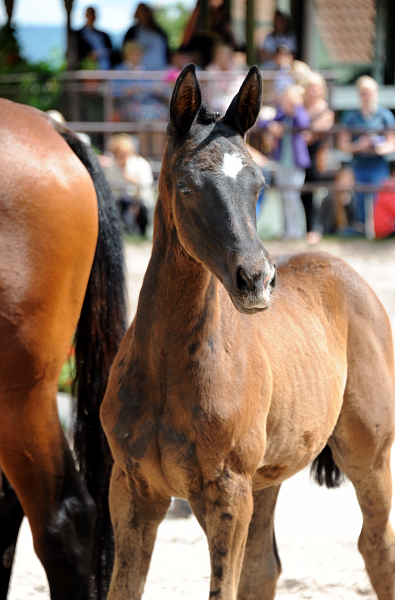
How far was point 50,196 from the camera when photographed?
295 centimetres

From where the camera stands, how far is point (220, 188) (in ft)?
6.56

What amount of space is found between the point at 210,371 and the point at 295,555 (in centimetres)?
197

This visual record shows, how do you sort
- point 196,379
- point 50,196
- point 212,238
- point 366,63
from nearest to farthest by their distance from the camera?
point 212,238 < point 196,379 < point 50,196 < point 366,63

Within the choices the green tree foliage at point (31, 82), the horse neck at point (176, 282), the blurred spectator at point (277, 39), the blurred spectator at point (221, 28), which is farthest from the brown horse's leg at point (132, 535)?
the blurred spectator at point (221, 28)

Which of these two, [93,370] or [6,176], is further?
[93,370]

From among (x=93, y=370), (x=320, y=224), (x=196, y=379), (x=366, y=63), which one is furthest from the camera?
(x=366, y=63)

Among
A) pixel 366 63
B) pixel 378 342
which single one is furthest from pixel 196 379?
pixel 366 63

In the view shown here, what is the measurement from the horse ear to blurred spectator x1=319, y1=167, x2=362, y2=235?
798 cm

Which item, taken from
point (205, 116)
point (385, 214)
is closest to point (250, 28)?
point (385, 214)

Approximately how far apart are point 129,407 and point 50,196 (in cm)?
108

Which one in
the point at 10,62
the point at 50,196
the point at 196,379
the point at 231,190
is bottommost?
the point at 196,379

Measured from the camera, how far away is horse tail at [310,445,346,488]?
10.2ft

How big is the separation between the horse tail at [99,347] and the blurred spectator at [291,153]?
6290mm

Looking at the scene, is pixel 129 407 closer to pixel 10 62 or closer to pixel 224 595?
pixel 224 595
